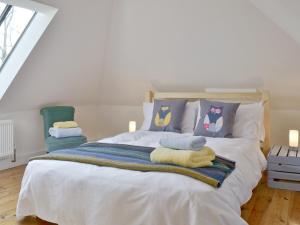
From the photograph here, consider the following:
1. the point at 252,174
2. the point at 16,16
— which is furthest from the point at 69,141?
the point at 252,174

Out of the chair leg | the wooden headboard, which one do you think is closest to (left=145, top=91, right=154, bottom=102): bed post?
the wooden headboard

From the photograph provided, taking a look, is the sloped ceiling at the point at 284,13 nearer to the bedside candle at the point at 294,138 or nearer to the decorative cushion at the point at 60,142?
the bedside candle at the point at 294,138

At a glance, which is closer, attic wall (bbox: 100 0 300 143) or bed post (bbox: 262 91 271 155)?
attic wall (bbox: 100 0 300 143)

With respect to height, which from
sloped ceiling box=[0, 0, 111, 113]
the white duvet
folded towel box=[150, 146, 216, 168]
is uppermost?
sloped ceiling box=[0, 0, 111, 113]

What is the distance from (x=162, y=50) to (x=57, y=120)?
169cm

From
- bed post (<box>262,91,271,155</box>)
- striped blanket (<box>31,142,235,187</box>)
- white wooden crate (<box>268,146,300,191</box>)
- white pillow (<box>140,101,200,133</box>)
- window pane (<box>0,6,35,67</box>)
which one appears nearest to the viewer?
striped blanket (<box>31,142,235,187</box>)

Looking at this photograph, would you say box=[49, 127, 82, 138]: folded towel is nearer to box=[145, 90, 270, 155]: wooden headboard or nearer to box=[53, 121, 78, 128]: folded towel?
box=[53, 121, 78, 128]: folded towel

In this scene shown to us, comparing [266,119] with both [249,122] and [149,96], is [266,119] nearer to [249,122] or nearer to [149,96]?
[249,122]

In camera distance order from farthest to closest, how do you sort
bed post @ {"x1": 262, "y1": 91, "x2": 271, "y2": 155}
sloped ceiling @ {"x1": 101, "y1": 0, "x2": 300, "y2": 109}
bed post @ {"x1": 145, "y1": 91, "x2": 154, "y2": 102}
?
bed post @ {"x1": 145, "y1": 91, "x2": 154, "y2": 102}
bed post @ {"x1": 262, "y1": 91, "x2": 271, "y2": 155}
sloped ceiling @ {"x1": 101, "y1": 0, "x2": 300, "y2": 109}

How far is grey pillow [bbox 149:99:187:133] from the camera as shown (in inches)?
150

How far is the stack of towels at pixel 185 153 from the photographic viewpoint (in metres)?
2.15

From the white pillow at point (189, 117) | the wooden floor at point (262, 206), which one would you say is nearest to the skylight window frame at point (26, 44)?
the wooden floor at point (262, 206)

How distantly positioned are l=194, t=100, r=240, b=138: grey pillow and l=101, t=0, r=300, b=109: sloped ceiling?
0.62 m

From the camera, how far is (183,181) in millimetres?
1953
